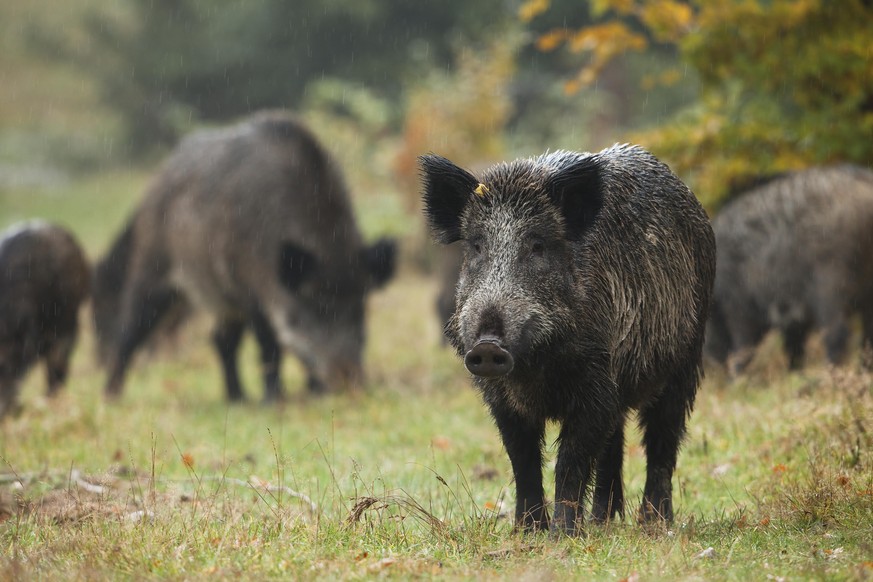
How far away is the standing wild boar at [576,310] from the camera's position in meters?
5.05

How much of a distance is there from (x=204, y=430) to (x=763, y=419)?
4.86 m

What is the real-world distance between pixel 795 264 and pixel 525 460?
540cm

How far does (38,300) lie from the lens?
11.1 metres

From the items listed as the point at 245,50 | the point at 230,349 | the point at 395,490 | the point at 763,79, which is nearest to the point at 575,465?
the point at 395,490

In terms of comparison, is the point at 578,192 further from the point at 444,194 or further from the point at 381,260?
the point at 381,260

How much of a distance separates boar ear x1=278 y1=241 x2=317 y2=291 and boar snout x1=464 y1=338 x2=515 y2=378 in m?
7.30

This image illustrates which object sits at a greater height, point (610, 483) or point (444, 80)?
point (444, 80)

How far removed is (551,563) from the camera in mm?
4570

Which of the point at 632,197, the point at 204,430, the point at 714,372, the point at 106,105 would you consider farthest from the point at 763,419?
the point at 106,105

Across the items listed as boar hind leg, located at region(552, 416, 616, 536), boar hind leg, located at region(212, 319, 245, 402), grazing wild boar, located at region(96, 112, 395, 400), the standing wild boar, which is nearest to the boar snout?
the standing wild boar

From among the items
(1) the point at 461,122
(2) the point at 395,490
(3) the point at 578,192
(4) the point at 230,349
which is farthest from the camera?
(1) the point at 461,122

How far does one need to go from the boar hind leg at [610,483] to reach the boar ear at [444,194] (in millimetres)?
1364

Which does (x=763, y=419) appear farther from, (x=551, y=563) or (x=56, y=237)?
(x=56, y=237)

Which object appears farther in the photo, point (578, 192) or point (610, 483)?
point (610, 483)
